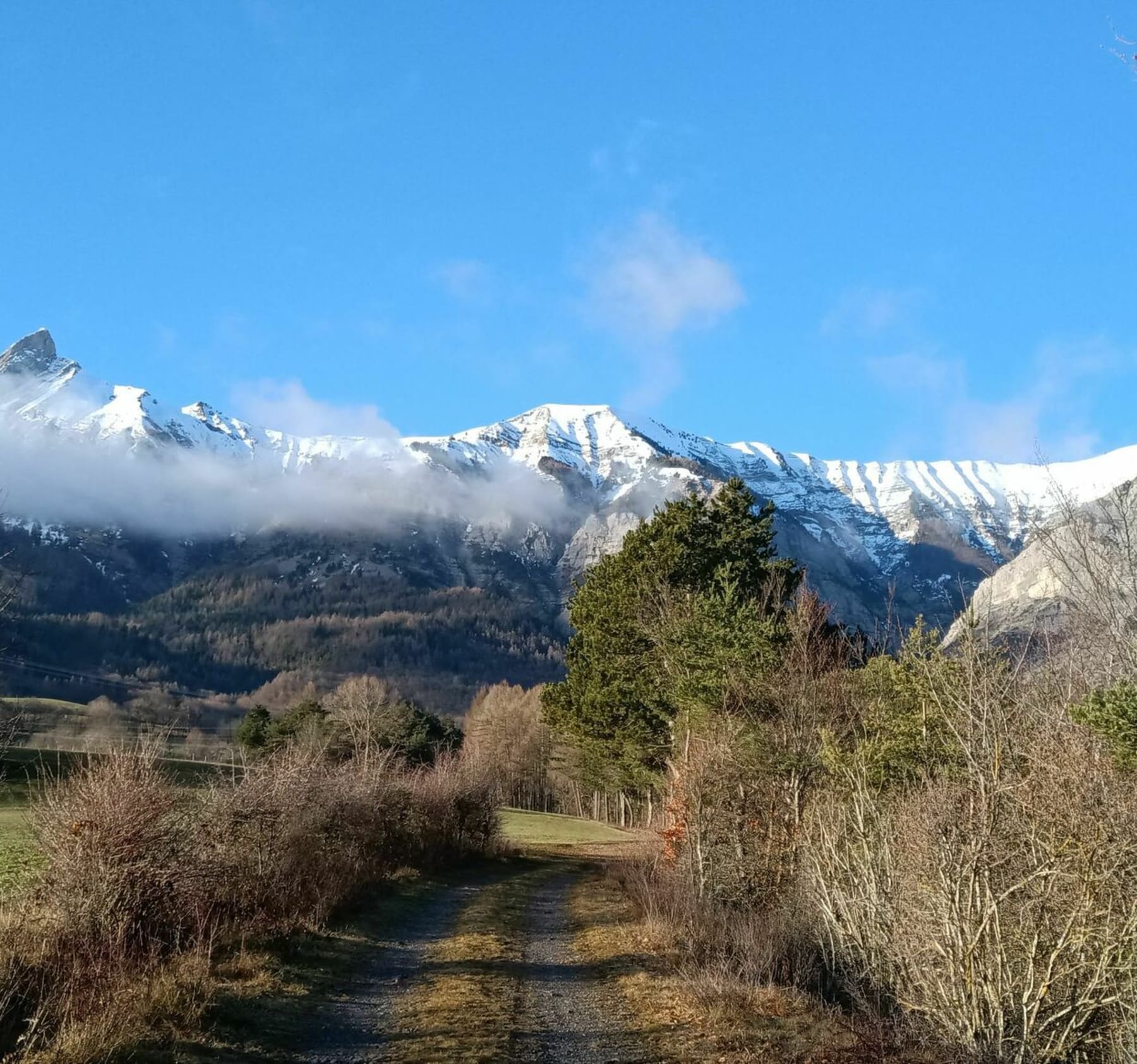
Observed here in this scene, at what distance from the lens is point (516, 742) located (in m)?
87.2

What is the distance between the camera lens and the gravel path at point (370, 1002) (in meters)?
10.3

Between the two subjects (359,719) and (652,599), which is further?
(359,719)

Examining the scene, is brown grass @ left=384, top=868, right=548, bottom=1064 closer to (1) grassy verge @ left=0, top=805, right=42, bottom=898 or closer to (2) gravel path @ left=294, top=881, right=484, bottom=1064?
(2) gravel path @ left=294, top=881, right=484, bottom=1064

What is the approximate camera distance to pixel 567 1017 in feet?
40.4

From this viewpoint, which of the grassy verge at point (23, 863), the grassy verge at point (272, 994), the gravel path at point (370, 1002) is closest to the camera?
the grassy verge at point (272, 994)

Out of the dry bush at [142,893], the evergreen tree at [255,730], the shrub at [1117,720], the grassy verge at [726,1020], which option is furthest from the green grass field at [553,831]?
the shrub at [1117,720]

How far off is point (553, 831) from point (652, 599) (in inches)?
1247

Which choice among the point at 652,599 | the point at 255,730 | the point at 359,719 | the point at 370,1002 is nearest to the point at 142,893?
the point at 370,1002

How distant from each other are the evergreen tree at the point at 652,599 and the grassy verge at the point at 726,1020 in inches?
592

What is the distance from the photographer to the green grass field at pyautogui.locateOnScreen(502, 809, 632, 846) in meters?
52.0

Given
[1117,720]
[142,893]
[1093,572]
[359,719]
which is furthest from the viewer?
[359,719]

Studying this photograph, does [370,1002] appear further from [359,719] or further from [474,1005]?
[359,719]

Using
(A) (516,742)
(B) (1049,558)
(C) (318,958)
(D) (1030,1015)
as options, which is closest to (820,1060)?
(D) (1030,1015)

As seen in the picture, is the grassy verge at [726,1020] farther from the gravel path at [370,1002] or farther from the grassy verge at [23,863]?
the grassy verge at [23,863]
